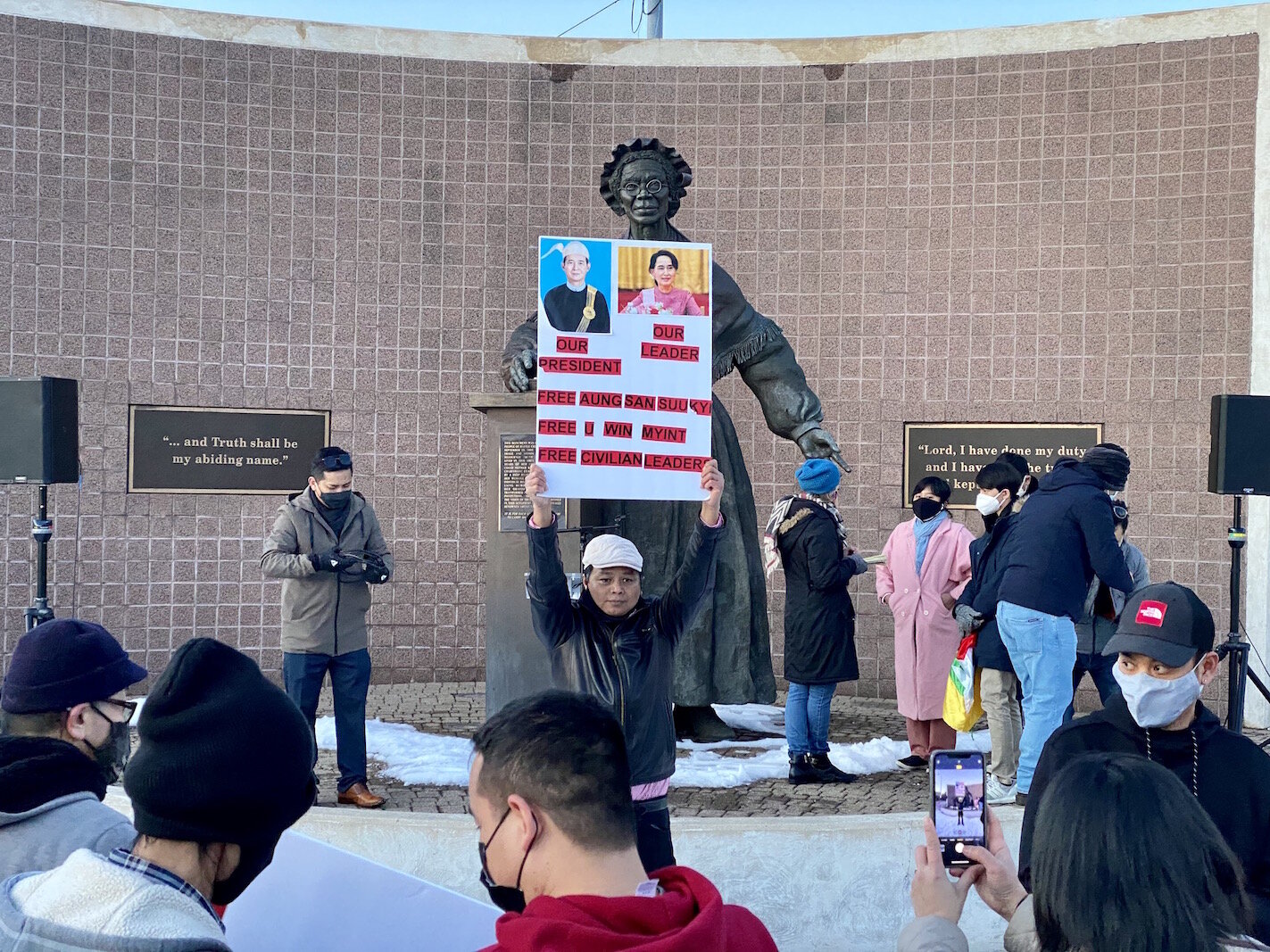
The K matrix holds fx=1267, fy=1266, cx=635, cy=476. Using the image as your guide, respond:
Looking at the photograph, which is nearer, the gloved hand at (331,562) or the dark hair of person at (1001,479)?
the gloved hand at (331,562)

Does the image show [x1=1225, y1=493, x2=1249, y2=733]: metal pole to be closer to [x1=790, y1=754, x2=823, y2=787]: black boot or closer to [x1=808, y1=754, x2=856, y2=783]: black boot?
[x1=808, y1=754, x2=856, y2=783]: black boot

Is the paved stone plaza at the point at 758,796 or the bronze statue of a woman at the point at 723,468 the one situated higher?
the bronze statue of a woman at the point at 723,468

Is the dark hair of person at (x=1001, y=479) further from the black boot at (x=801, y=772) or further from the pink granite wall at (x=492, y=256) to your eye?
the pink granite wall at (x=492, y=256)

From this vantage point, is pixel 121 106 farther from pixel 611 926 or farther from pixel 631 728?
pixel 611 926

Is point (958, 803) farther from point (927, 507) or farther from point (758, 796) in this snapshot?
point (927, 507)

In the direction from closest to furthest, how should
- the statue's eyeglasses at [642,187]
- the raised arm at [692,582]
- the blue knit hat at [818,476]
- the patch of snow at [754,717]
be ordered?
the raised arm at [692,582] → the statue's eyeglasses at [642,187] → the blue knit hat at [818,476] → the patch of snow at [754,717]

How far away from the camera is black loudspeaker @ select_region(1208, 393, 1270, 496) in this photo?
248 inches

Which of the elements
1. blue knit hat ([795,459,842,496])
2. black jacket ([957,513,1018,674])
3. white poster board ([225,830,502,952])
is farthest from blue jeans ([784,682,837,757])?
white poster board ([225,830,502,952])

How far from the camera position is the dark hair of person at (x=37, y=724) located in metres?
2.67

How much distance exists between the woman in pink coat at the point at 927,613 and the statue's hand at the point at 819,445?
77 cm

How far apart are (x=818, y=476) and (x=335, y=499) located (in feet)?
7.60

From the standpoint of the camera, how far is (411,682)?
31.4 ft

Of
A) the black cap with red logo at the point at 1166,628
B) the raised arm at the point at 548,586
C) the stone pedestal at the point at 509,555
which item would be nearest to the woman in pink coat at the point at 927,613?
the stone pedestal at the point at 509,555

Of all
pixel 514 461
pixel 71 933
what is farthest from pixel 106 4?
pixel 71 933
